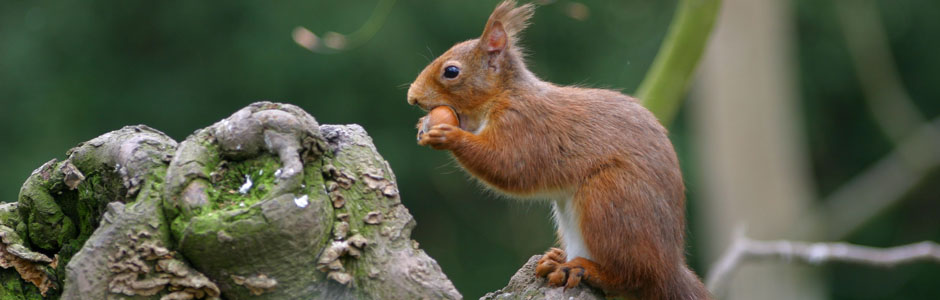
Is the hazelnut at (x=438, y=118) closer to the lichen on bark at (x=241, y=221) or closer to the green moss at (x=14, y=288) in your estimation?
the lichen on bark at (x=241, y=221)

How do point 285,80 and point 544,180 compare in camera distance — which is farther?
point 285,80

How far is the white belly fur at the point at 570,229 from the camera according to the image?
1.76m

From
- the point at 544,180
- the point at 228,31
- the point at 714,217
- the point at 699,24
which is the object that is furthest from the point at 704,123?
the point at 544,180

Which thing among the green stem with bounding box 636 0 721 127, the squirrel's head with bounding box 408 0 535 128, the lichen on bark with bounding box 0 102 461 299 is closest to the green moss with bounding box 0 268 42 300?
the lichen on bark with bounding box 0 102 461 299

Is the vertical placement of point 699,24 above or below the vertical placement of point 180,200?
above

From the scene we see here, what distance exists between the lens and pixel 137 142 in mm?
1282

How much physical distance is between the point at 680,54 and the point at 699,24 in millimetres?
89

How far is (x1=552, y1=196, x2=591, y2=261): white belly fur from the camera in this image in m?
1.76

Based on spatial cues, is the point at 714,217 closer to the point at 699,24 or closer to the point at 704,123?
the point at 704,123

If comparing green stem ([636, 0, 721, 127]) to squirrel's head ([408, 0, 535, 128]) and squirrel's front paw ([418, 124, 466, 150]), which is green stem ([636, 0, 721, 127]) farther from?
squirrel's front paw ([418, 124, 466, 150])

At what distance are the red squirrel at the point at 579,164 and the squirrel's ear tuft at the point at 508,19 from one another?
0.01m

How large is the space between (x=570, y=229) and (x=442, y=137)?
0.99 feet

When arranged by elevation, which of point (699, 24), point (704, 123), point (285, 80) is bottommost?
point (704, 123)

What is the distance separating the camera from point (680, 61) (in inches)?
91.5
